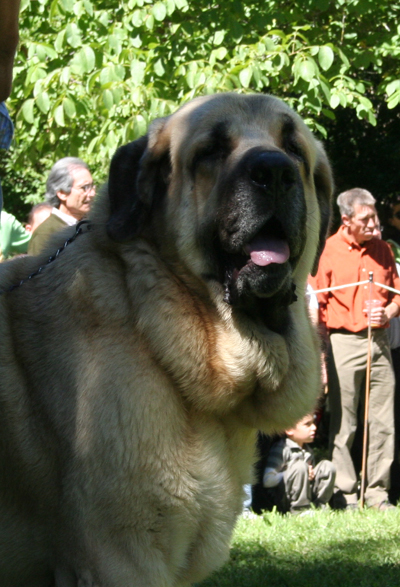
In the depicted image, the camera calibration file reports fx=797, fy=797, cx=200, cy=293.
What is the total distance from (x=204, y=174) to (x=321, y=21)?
7.14 meters

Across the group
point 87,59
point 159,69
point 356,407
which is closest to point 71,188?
point 87,59

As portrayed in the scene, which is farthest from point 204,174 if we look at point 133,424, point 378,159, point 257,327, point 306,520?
point 378,159

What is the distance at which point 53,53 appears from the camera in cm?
718

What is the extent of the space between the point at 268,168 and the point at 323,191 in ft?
2.29

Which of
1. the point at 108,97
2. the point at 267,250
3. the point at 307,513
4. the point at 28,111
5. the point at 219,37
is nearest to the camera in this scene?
the point at 267,250

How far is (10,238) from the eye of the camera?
21.8ft

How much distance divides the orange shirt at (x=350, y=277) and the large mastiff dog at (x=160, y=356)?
13.9ft

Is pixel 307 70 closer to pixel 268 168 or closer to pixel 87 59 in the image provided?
pixel 87 59

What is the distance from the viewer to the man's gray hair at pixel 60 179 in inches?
245

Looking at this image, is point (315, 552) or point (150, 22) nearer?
point (315, 552)

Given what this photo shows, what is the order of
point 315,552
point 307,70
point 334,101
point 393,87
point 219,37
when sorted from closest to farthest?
point 315,552, point 307,70, point 334,101, point 219,37, point 393,87

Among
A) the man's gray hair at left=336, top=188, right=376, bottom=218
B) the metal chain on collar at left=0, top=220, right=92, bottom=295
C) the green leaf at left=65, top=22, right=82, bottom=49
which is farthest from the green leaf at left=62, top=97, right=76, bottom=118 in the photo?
the metal chain on collar at left=0, top=220, right=92, bottom=295

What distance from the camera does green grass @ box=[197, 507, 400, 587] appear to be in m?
4.37

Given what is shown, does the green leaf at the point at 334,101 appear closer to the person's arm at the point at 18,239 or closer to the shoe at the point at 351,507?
the person's arm at the point at 18,239
